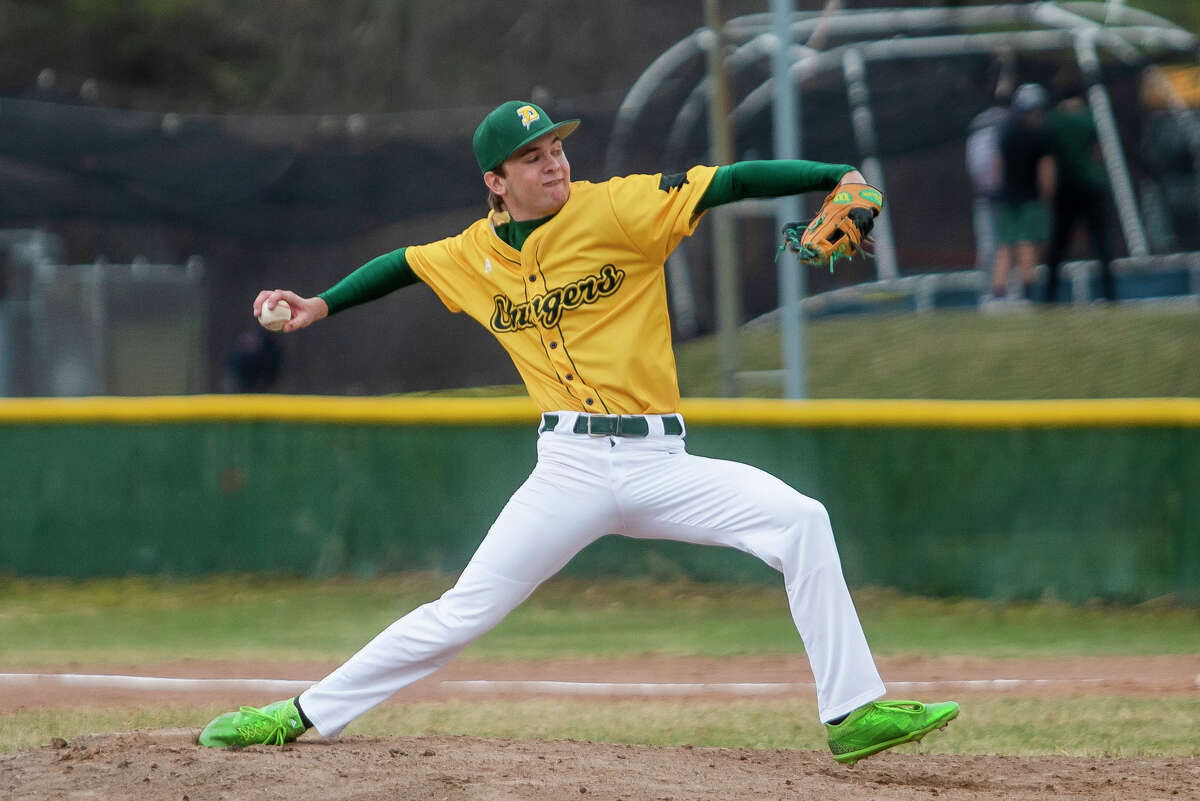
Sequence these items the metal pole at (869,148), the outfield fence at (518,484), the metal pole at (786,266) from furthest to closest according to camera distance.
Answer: the metal pole at (869,148)
the metal pole at (786,266)
the outfield fence at (518,484)

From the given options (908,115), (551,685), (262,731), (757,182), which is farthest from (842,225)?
(908,115)

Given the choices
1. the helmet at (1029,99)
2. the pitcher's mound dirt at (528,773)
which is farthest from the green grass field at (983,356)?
the pitcher's mound dirt at (528,773)

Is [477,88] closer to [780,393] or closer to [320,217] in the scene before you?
[320,217]

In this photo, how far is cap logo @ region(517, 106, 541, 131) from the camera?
15.8 ft

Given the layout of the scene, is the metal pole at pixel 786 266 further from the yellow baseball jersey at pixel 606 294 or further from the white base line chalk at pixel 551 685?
the yellow baseball jersey at pixel 606 294

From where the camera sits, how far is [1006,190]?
462 inches

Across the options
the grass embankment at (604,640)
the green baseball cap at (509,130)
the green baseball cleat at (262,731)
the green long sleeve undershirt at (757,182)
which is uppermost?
the green baseball cap at (509,130)

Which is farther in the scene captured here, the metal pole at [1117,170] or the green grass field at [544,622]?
the metal pole at [1117,170]

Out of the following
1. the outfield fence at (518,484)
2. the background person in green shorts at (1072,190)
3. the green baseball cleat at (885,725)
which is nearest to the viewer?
the green baseball cleat at (885,725)

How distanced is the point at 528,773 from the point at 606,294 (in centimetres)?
143

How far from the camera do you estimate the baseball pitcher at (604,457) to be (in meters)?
4.64

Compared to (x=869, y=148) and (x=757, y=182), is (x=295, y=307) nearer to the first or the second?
(x=757, y=182)

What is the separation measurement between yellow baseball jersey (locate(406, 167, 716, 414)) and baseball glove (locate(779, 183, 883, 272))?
41cm

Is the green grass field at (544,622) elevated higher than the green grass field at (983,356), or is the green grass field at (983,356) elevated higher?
the green grass field at (983,356)
